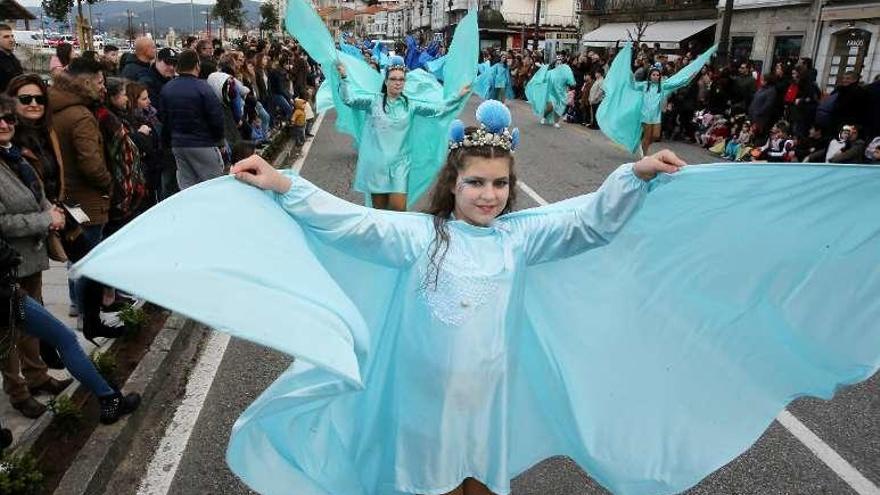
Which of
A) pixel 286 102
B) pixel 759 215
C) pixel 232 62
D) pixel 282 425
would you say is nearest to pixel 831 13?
pixel 286 102

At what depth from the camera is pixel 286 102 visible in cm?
1393

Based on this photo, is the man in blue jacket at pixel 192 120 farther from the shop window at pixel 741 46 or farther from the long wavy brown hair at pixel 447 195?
the shop window at pixel 741 46

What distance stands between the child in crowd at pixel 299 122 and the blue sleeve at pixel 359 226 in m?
11.4

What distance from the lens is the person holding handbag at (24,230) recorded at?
10.4ft

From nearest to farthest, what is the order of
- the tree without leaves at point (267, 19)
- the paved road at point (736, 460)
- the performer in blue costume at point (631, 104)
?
the paved road at point (736, 460)
the performer in blue costume at point (631, 104)
the tree without leaves at point (267, 19)

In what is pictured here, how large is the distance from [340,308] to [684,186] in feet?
4.52

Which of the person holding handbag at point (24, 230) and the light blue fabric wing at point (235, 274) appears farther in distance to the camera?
the person holding handbag at point (24, 230)

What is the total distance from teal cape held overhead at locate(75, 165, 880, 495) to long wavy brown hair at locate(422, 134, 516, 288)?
1.4 inches

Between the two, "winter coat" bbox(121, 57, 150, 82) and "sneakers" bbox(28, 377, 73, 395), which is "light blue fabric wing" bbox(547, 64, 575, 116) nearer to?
"winter coat" bbox(121, 57, 150, 82)

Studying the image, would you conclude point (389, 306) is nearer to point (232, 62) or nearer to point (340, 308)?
point (340, 308)

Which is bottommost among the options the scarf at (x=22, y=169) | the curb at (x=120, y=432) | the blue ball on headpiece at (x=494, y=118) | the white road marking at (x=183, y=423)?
the white road marking at (x=183, y=423)

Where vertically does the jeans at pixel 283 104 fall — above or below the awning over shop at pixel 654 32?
below

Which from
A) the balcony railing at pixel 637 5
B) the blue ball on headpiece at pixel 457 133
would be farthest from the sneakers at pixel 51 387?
the balcony railing at pixel 637 5

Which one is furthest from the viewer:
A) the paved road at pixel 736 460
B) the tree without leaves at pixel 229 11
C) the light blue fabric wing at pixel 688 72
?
the tree without leaves at pixel 229 11
